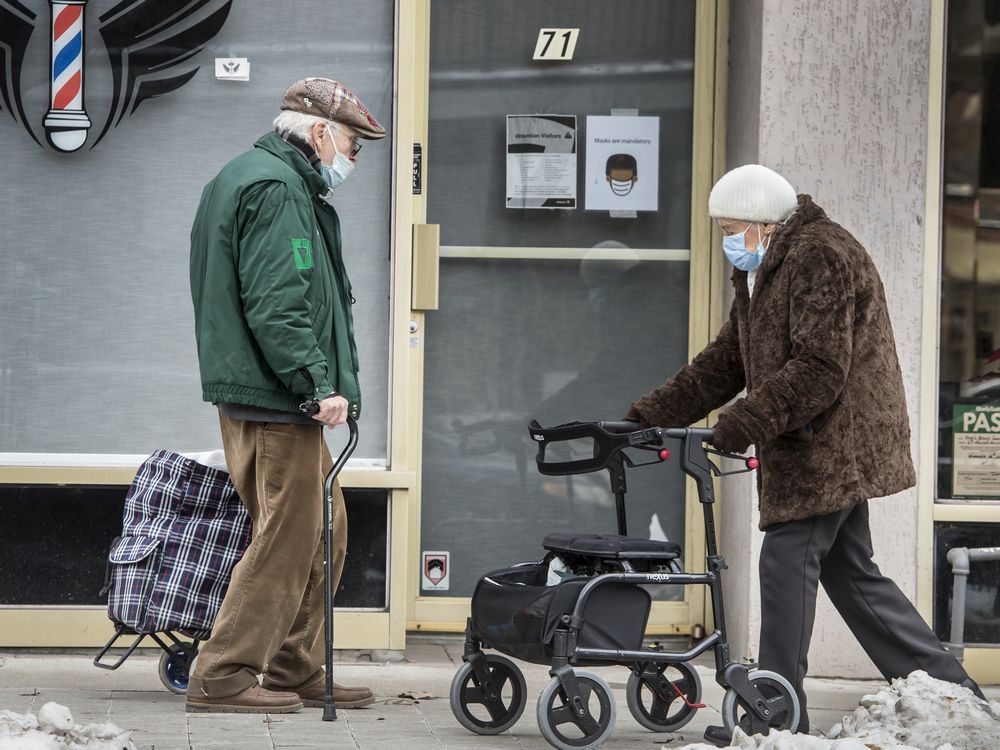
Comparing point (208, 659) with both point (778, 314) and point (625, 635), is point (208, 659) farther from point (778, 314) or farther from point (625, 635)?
point (778, 314)

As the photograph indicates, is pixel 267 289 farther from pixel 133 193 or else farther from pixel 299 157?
pixel 133 193

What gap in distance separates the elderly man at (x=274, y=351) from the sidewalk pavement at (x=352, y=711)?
0.19 metres

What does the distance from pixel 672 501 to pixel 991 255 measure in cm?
172

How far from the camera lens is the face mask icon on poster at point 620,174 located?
665cm

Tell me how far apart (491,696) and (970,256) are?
290 centimetres

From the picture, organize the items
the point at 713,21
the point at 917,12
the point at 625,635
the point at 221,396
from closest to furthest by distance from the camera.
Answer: the point at 625,635, the point at 221,396, the point at 917,12, the point at 713,21

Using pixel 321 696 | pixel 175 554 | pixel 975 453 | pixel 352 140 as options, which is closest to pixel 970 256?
pixel 975 453

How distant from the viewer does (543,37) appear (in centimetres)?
662

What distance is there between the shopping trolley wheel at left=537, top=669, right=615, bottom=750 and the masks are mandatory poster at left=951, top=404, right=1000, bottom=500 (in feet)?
8.13

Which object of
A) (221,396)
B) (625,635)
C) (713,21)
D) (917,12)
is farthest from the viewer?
(713,21)

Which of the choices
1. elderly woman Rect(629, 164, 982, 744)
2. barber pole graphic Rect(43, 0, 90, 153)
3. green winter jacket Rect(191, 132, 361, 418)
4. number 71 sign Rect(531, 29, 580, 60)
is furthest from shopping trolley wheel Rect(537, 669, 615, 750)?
barber pole graphic Rect(43, 0, 90, 153)

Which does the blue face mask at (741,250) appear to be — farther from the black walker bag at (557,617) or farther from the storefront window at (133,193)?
the storefront window at (133,193)

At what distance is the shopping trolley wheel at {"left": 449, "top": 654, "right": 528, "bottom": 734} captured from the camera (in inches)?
187

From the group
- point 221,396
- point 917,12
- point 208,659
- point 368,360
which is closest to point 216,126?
point 368,360
